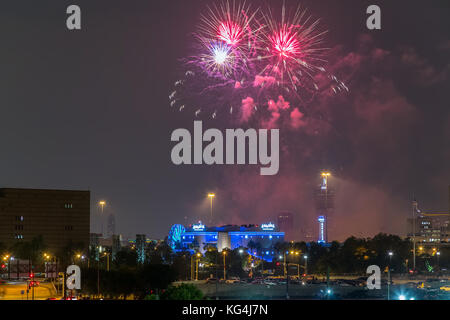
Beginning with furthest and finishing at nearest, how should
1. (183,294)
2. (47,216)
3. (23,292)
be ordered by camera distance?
(47,216) < (23,292) < (183,294)

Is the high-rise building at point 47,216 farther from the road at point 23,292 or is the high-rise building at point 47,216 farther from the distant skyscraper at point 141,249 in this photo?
the road at point 23,292

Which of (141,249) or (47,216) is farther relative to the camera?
(47,216)

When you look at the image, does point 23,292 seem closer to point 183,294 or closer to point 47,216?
point 183,294

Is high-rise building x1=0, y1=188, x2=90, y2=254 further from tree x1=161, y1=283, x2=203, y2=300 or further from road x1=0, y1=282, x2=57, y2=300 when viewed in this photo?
tree x1=161, y1=283, x2=203, y2=300

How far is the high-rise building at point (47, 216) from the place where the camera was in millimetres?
184750

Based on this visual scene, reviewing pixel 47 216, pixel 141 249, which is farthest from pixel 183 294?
pixel 47 216

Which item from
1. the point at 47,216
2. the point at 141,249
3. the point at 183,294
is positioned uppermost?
the point at 47,216

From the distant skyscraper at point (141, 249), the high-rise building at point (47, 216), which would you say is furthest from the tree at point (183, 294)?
the high-rise building at point (47, 216)

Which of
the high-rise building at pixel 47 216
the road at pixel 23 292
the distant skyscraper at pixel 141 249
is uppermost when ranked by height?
the high-rise building at pixel 47 216

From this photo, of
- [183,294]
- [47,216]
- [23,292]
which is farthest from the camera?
[47,216]

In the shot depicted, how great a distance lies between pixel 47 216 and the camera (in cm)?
18775

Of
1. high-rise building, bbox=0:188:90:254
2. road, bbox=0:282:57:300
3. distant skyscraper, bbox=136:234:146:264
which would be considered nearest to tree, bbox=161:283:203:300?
road, bbox=0:282:57:300
